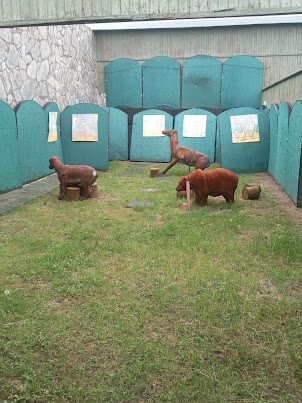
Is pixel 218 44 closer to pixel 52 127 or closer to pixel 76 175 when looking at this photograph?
pixel 52 127

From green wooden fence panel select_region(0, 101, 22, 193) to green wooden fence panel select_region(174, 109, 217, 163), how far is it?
Result: 5.63 m

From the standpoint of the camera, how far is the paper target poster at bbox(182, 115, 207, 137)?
39.6 ft

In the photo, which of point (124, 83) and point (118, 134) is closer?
point (118, 134)

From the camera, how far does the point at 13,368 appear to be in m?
2.56

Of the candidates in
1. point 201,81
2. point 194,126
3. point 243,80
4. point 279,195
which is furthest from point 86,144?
point 243,80

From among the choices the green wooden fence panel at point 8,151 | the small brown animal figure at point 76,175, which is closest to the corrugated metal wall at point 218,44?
the green wooden fence panel at point 8,151

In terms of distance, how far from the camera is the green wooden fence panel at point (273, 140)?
9.48 meters

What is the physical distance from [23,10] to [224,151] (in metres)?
6.96

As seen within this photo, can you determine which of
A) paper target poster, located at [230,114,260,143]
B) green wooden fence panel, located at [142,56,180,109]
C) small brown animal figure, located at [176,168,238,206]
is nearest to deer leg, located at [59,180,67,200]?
small brown animal figure, located at [176,168,238,206]

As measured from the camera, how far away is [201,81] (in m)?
15.4

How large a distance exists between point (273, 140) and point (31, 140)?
20.3 feet

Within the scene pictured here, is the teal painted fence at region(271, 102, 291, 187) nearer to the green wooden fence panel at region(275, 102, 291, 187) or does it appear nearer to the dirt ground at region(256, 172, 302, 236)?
the green wooden fence panel at region(275, 102, 291, 187)

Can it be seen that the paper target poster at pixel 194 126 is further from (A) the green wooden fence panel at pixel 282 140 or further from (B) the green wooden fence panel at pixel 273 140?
(A) the green wooden fence panel at pixel 282 140

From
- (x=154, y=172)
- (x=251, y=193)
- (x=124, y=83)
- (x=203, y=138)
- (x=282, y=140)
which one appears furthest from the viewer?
(x=124, y=83)
